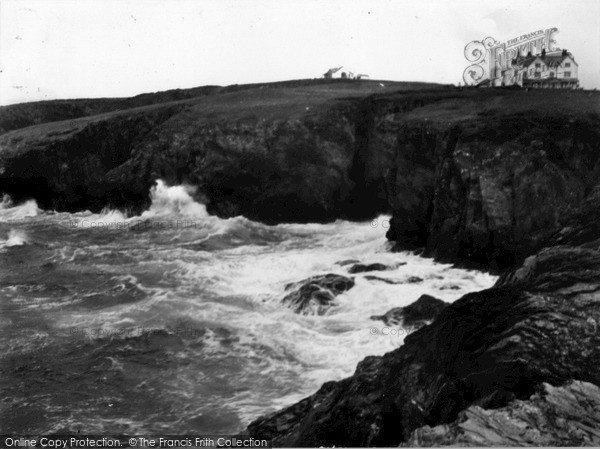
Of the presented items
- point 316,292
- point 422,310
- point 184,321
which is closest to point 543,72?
point 422,310

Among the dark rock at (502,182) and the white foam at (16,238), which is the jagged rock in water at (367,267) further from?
the white foam at (16,238)

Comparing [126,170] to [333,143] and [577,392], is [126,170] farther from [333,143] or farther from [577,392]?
[577,392]

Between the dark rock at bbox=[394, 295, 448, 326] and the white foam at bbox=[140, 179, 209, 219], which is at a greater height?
the white foam at bbox=[140, 179, 209, 219]

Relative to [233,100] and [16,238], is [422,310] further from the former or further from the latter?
[233,100]

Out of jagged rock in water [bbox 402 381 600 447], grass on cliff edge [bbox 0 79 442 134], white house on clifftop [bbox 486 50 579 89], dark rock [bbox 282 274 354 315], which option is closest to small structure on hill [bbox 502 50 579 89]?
white house on clifftop [bbox 486 50 579 89]

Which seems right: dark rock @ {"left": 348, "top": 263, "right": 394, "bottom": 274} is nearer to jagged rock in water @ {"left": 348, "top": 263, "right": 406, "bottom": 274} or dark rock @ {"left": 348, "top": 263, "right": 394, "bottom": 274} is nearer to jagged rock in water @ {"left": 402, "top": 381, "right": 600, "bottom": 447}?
jagged rock in water @ {"left": 348, "top": 263, "right": 406, "bottom": 274}
